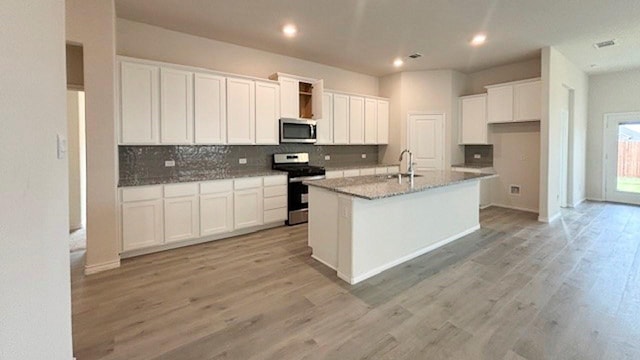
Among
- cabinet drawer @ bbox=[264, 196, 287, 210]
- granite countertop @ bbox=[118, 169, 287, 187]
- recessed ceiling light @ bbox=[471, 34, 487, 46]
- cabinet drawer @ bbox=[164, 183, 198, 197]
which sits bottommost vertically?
cabinet drawer @ bbox=[264, 196, 287, 210]

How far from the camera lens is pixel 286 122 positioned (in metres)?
5.29

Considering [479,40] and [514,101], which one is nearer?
[479,40]

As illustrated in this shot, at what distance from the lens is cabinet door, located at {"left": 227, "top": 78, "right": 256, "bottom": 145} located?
15.2 feet

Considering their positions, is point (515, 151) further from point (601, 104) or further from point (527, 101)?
point (601, 104)

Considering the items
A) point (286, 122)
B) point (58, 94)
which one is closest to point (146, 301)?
point (58, 94)

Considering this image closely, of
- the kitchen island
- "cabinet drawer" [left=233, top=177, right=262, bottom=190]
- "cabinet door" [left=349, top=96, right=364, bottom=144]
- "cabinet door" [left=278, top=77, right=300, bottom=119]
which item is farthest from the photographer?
"cabinet door" [left=349, top=96, right=364, bottom=144]

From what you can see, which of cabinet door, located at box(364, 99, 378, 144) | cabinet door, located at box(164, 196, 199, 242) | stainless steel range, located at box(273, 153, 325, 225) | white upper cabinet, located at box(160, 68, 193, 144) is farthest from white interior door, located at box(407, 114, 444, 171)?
cabinet door, located at box(164, 196, 199, 242)

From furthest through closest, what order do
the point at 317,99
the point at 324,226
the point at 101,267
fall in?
the point at 317,99 → the point at 324,226 → the point at 101,267

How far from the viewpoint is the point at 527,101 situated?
5707 mm

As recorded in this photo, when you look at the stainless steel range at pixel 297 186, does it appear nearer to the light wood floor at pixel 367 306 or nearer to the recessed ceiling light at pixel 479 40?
the light wood floor at pixel 367 306

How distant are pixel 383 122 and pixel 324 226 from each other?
4.15m

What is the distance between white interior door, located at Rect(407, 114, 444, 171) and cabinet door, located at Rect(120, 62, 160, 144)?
4.87 m

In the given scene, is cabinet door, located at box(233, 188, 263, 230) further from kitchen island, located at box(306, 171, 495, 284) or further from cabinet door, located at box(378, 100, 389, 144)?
cabinet door, located at box(378, 100, 389, 144)

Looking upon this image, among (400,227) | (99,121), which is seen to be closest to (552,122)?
(400,227)
